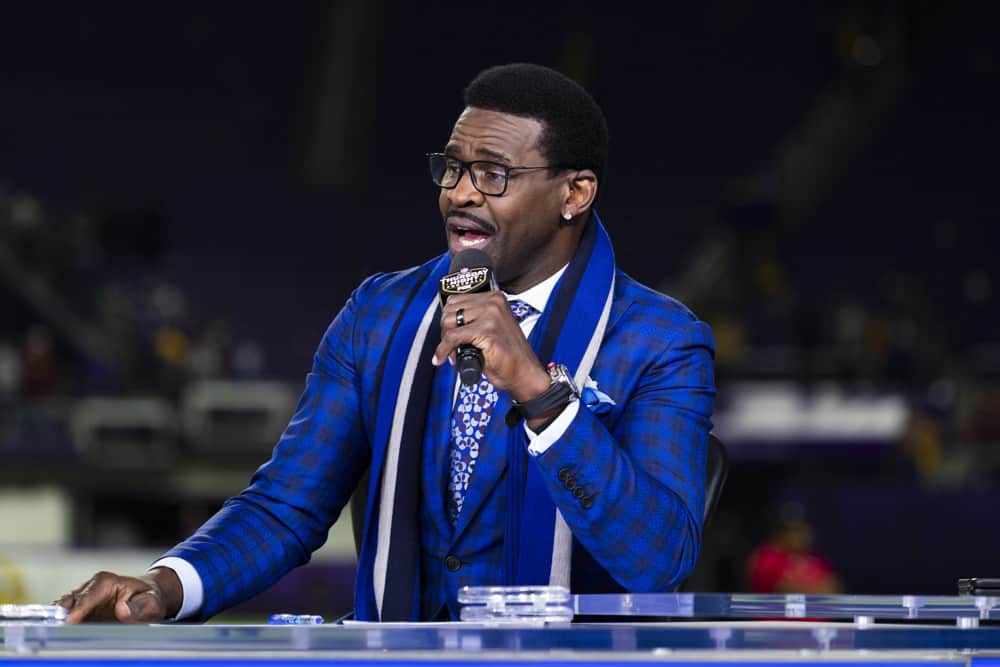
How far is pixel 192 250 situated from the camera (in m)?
14.4

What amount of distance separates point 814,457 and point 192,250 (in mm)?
6544

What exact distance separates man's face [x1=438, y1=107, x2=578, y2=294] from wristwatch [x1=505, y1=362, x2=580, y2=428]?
0.93 feet

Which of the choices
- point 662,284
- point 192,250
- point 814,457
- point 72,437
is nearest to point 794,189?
point 662,284

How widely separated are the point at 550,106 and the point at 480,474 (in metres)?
0.47

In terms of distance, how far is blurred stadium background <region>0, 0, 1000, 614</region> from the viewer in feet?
33.9

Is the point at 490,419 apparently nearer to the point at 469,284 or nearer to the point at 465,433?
the point at 465,433

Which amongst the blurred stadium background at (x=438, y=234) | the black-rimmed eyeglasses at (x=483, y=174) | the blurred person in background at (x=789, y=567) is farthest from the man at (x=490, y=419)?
the blurred stadium background at (x=438, y=234)

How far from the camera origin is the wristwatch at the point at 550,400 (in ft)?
5.42

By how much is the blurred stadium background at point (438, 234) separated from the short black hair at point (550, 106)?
6.81 m

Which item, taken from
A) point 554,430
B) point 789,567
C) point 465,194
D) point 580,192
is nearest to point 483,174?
point 465,194

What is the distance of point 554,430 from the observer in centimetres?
166

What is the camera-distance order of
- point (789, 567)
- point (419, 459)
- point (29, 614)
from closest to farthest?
point (29, 614) < point (419, 459) < point (789, 567)

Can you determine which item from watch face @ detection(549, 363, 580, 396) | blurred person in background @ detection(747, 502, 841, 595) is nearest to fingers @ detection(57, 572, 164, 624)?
watch face @ detection(549, 363, 580, 396)

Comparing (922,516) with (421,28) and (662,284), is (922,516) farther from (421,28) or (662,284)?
(421,28)
